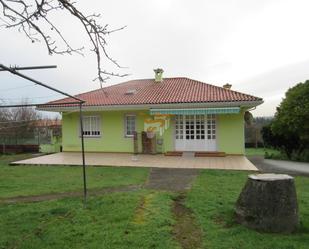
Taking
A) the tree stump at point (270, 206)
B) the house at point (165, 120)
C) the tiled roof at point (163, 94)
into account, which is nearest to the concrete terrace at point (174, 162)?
the house at point (165, 120)

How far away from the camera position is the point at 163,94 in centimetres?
2570

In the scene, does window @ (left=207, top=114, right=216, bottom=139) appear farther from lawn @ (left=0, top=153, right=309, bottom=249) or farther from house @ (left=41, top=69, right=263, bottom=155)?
lawn @ (left=0, top=153, right=309, bottom=249)

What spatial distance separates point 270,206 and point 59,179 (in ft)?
31.1

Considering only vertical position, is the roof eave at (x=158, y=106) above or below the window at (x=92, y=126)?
above

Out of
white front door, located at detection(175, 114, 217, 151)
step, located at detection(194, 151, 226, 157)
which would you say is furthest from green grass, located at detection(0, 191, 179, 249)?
white front door, located at detection(175, 114, 217, 151)

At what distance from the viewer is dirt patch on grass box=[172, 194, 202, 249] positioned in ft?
21.1

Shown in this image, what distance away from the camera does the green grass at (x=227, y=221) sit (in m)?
6.37

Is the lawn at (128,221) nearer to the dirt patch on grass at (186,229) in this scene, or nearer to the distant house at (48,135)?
the dirt patch on grass at (186,229)

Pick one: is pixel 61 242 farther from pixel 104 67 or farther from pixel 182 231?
pixel 104 67

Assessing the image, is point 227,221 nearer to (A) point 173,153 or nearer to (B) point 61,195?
(B) point 61,195

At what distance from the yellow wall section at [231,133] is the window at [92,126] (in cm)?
939

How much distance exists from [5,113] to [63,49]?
114 feet

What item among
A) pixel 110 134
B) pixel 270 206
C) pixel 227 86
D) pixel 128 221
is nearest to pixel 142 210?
pixel 128 221

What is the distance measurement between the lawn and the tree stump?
259 millimetres
